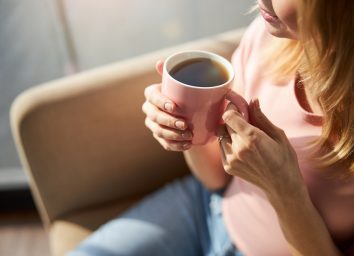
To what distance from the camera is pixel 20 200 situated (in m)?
1.51

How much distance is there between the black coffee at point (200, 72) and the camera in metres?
0.63

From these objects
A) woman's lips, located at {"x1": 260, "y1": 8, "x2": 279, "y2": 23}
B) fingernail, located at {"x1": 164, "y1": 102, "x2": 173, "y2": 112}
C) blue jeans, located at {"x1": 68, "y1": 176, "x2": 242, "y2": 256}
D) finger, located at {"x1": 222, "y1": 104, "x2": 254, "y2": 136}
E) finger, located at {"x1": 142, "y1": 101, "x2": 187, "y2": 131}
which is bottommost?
blue jeans, located at {"x1": 68, "y1": 176, "x2": 242, "y2": 256}

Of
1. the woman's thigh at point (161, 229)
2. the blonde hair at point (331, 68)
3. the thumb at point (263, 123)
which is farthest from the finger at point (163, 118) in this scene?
the woman's thigh at point (161, 229)

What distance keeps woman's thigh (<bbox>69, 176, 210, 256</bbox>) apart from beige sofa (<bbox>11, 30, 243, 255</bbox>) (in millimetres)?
104

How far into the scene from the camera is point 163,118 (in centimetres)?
66

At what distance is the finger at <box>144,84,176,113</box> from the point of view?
0.62 meters

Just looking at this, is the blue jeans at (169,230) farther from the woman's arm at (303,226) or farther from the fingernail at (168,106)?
the fingernail at (168,106)

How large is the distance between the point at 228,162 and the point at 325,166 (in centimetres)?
17

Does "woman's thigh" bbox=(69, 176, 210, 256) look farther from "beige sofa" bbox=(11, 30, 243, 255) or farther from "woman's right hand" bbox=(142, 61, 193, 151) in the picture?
"woman's right hand" bbox=(142, 61, 193, 151)

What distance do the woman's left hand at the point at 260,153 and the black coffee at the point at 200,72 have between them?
5 cm

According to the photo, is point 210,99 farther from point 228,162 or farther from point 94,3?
point 94,3


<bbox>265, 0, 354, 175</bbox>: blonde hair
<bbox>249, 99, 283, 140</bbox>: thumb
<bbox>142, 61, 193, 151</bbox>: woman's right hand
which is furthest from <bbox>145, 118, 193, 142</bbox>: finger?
<bbox>265, 0, 354, 175</bbox>: blonde hair

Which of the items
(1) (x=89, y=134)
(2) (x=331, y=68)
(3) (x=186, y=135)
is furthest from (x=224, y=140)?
(1) (x=89, y=134)

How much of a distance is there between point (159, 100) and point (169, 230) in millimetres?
382
